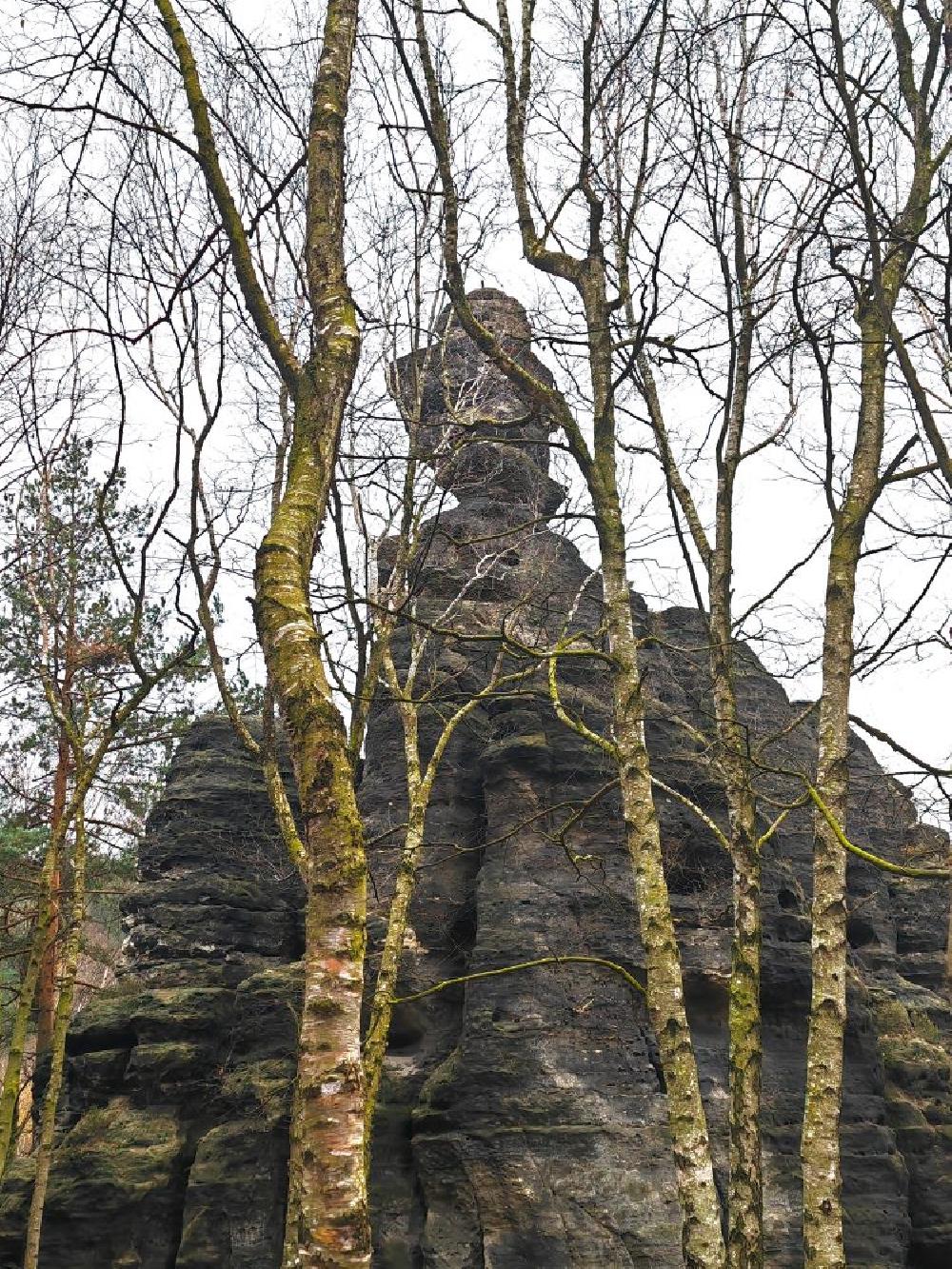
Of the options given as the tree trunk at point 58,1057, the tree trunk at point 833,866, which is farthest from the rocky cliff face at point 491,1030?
the tree trunk at point 833,866

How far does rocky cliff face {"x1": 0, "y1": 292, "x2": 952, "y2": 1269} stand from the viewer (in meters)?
11.4

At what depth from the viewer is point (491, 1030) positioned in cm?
1216

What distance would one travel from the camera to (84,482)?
59.2ft

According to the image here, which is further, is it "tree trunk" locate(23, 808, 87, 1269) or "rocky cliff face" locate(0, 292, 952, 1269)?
"rocky cliff face" locate(0, 292, 952, 1269)

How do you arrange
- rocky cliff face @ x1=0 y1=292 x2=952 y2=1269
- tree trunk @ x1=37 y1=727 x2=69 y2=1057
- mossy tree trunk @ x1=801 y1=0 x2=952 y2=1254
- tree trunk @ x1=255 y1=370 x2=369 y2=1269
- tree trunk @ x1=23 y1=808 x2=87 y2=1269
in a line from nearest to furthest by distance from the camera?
tree trunk @ x1=255 y1=370 x2=369 y2=1269
mossy tree trunk @ x1=801 y1=0 x2=952 y2=1254
tree trunk @ x1=23 y1=808 x2=87 y2=1269
rocky cliff face @ x1=0 y1=292 x2=952 y2=1269
tree trunk @ x1=37 y1=727 x2=69 y2=1057

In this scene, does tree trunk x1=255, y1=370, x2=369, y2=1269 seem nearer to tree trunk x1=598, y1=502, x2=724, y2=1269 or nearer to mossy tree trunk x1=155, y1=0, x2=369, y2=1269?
mossy tree trunk x1=155, y1=0, x2=369, y2=1269

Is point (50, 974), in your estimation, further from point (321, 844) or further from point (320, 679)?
point (321, 844)

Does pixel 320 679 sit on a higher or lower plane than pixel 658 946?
higher

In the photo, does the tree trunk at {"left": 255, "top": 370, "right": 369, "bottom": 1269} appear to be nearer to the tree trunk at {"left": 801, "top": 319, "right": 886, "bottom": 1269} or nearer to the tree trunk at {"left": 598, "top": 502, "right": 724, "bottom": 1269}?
the tree trunk at {"left": 801, "top": 319, "right": 886, "bottom": 1269}

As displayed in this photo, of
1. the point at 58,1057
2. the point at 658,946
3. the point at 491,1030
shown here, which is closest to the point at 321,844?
the point at 658,946

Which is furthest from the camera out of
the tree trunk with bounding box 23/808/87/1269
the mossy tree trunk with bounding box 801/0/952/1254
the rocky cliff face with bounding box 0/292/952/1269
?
the rocky cliff face with bounding box 0/292/952/1269

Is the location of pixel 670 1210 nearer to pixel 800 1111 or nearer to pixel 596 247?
pixel 800 1111

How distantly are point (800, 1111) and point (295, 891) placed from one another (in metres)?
8.06

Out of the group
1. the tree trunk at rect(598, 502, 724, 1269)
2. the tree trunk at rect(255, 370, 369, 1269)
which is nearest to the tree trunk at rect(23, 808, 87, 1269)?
the tree trunk at rect(598, 502, 724, 1269)
